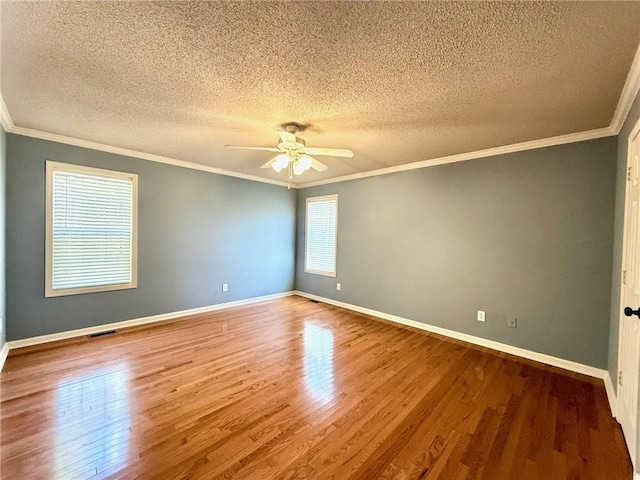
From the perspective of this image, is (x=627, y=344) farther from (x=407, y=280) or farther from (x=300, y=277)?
(x=300, y=277)

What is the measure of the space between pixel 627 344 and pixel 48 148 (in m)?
5.75

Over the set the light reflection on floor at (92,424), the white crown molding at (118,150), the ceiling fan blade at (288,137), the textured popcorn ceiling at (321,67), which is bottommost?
the light reflection on floor at (92,424)

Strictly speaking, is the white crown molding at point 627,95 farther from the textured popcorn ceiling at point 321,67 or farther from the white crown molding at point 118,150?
the white crown molding at point 118,150

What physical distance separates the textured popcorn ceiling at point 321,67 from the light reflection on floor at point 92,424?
7.96 ft

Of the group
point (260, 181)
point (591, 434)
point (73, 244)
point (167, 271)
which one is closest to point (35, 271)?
point (73, 244)

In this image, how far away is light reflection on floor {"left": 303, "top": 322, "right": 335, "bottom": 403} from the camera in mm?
2336

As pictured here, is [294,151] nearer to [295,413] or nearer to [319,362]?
[319,362]

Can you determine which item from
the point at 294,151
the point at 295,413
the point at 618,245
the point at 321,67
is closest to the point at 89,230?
the point at 294,151

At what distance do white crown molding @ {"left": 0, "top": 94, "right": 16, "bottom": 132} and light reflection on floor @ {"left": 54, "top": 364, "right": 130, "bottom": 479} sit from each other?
2.49m

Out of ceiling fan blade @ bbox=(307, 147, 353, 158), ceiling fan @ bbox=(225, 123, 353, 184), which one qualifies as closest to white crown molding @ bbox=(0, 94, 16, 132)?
ceiling fan @ bbox=(225, 123, 353, 184)

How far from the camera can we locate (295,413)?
2.04 meters

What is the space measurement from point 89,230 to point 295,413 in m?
3.40

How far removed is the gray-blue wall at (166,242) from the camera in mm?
3066

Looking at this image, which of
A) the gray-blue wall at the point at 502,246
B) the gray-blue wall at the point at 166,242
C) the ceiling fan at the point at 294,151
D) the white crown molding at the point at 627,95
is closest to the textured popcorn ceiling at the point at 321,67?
the white crown molding at the point at 627,95
